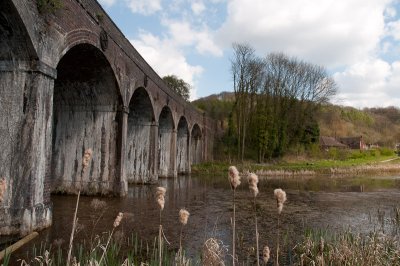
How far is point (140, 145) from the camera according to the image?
637 inches

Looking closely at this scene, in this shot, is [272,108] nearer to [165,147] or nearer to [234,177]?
[165,147]

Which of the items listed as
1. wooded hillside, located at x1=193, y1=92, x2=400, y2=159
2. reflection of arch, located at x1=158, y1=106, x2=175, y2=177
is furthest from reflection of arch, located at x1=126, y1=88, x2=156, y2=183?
wooded hillside, located at x1=193, y1=92, x2=400, y2=159

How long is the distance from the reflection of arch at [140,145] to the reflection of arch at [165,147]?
15.0ft

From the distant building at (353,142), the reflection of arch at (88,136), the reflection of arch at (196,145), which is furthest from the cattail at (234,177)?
the distant building at (353,142)

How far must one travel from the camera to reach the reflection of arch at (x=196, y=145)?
104 feet

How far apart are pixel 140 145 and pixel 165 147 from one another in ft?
16.7

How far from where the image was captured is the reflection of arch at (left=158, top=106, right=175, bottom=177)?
21006mm

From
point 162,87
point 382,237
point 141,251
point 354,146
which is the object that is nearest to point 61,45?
point 141,251

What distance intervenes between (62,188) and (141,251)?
6.59 m

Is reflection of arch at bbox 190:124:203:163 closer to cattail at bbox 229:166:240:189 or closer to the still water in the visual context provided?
the still water

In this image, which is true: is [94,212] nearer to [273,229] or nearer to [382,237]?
[273,229]

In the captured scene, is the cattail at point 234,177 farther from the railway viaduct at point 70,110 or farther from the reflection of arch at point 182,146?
the reflection of arch at point 182,146

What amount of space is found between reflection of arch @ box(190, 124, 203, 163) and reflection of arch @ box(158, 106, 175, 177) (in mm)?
9861

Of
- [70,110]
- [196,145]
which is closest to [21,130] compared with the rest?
[70,110]
